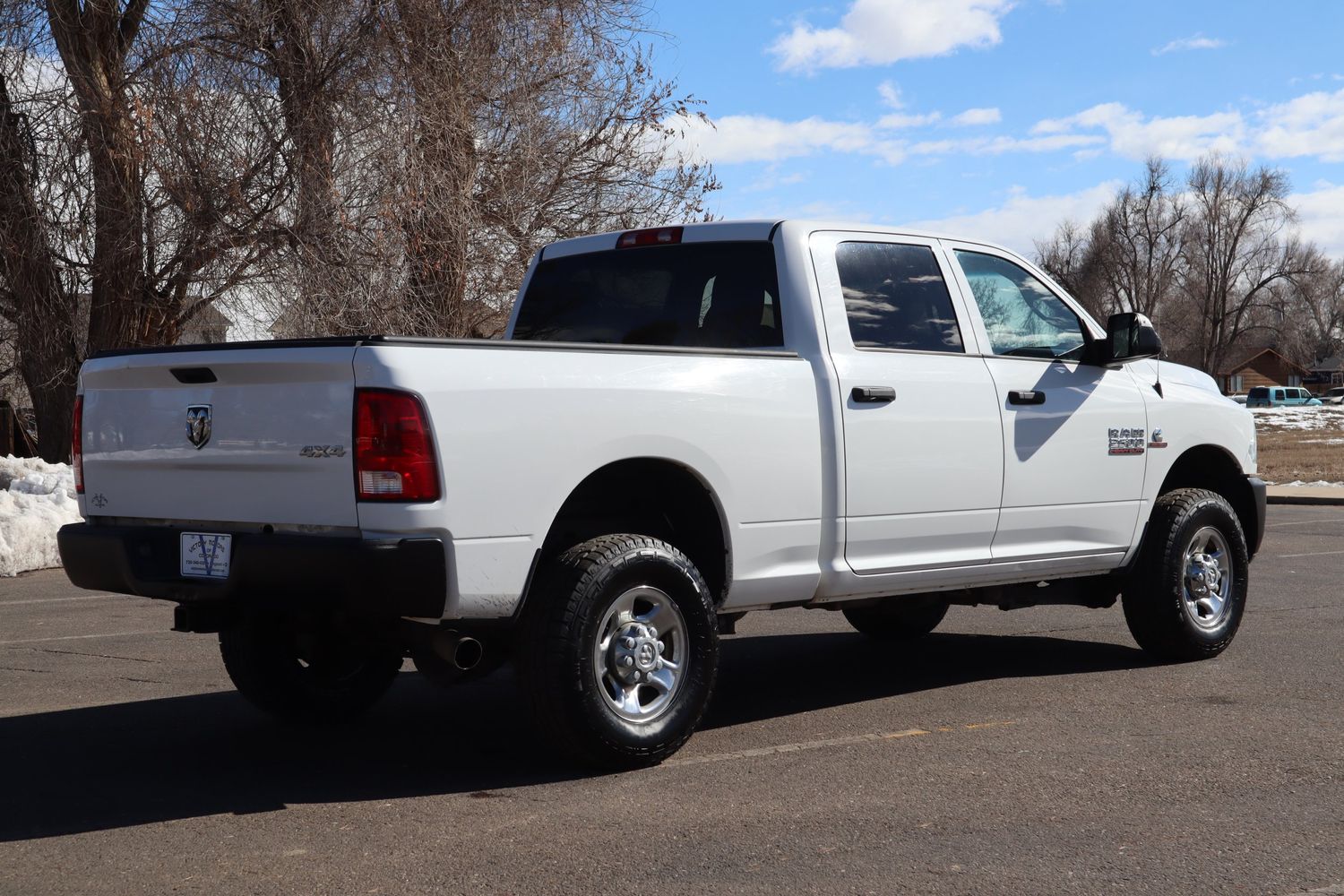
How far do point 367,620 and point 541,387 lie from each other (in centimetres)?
108

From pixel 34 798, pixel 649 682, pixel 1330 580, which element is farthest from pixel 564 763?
pixel 1330 580

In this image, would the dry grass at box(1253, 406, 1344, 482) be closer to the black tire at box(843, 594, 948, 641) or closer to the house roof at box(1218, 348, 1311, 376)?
the black tire at box(843, 594, 948, 641)

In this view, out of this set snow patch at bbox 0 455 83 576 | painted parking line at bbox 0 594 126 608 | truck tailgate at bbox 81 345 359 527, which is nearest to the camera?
truck tailgate at bbox 81 345 359 527

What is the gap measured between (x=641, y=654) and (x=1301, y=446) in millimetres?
41215

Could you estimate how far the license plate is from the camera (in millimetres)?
5246

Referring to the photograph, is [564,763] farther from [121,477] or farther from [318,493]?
[121,477]

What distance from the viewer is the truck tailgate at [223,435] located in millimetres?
4984

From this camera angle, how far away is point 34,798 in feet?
17.1

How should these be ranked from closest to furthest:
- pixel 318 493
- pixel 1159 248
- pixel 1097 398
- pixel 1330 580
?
pixel 318 493, pixel 1097 398, pixel 1330 580, pixel 1159 248

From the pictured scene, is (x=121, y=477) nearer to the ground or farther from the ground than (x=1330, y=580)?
farther from the ground

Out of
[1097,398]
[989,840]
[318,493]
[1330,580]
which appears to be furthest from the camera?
[1330,580]

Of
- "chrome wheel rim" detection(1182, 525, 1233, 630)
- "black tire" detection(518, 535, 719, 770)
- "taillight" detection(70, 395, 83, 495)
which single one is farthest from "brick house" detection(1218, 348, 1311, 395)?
"taillight" detection(70, 395, 83, 495)

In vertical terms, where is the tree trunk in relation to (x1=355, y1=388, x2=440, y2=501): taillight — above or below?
above

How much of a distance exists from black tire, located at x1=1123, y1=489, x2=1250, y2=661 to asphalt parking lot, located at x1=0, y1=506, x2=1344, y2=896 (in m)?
0.17
